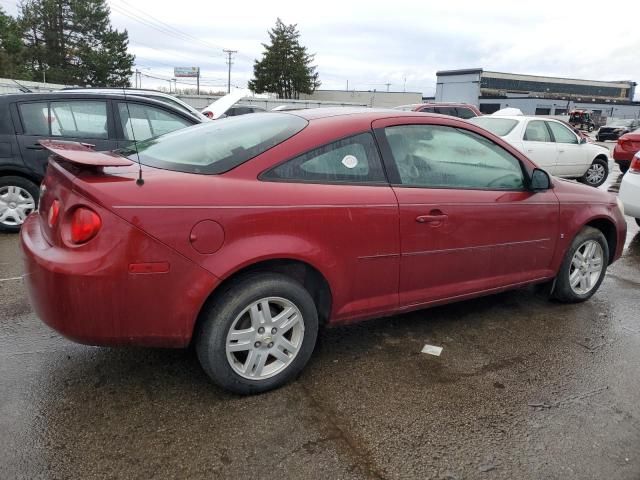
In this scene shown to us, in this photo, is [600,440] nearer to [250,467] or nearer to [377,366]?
[377,366]

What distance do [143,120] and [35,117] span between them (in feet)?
3.80

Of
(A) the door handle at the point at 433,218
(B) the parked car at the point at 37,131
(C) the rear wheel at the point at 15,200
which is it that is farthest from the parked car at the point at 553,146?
(C) the rear wheel at the point at 15,200

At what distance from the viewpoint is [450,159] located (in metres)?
3.35

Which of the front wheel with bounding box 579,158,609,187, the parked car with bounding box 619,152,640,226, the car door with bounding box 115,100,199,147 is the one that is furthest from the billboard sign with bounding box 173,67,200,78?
the parked car with bounding box 619,152,640,226

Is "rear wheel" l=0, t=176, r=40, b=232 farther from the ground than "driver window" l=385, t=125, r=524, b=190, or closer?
closer

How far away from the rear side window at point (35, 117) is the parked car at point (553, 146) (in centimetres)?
750

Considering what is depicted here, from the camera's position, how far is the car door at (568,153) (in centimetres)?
1071

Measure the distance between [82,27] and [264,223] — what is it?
2301 inches

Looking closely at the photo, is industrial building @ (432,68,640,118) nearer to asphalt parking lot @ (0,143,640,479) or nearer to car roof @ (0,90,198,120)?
car roof @ (0,90,198,120)

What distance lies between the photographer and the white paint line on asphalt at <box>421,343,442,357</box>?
10.7 feet

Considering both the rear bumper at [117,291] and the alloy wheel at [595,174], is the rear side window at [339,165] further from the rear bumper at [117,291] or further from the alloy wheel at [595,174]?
the alloy wheel at [595,174]

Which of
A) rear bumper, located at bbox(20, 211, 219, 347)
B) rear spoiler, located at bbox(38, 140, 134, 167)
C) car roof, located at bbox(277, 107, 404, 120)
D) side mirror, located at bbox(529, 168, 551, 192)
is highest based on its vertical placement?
car roof, located at bbox(277, 107, 404, 120)

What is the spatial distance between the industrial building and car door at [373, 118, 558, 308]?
57737 millimetres

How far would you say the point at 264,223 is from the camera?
2521mm
